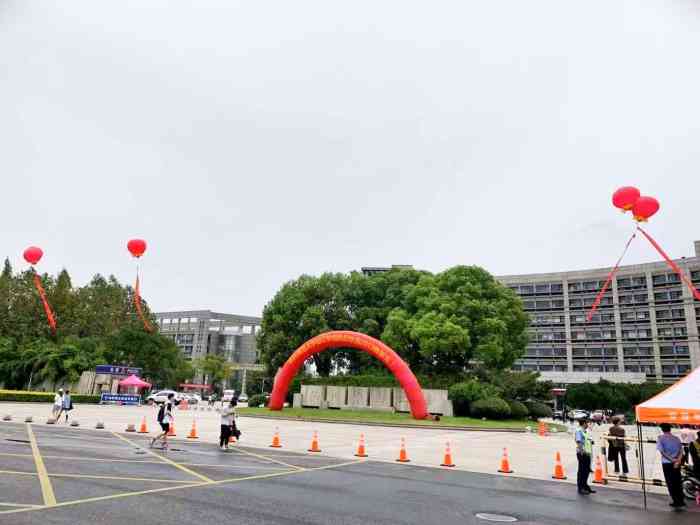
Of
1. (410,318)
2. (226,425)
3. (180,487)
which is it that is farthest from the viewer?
(410,318)

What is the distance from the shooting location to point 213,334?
13462cm

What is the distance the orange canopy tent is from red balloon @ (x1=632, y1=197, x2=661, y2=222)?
30.9 ft

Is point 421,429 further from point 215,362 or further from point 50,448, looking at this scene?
point 215,362

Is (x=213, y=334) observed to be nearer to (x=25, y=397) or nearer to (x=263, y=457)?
(x=25, y=397)

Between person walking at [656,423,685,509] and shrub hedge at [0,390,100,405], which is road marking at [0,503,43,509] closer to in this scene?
person walking at [656,423,685,509]

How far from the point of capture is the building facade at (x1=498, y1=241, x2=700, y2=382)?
7719 cm

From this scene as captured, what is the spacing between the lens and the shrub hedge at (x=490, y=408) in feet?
113

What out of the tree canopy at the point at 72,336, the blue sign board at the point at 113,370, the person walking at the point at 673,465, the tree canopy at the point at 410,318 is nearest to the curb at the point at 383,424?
the tree canopy at the point at 410,318

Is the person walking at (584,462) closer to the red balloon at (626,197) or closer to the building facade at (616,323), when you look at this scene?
the red balloon at (626,197)

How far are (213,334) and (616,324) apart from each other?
93.5m

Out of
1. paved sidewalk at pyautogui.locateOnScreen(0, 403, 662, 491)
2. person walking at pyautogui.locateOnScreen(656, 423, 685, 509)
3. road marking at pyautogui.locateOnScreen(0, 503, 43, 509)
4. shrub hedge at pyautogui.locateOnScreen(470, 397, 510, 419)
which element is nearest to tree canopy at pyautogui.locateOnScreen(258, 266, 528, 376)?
shrub hedge at pyautogui.locateOnScreen(470, 397, 510, 419)

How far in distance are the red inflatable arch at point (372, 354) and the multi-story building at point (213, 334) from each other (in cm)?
9523

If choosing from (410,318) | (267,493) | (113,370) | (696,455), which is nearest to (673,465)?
(696,455)

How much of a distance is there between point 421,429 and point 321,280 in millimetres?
22629
